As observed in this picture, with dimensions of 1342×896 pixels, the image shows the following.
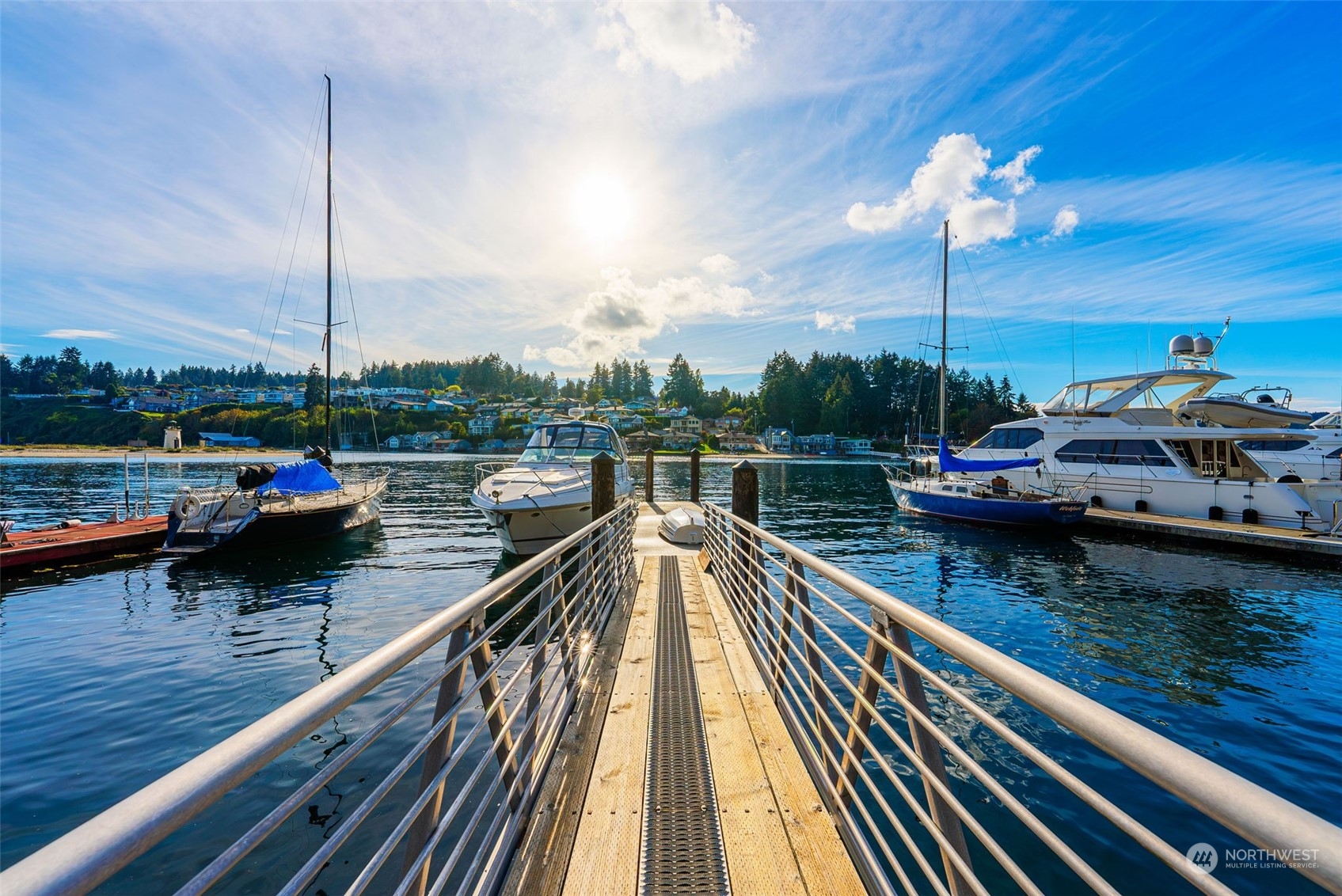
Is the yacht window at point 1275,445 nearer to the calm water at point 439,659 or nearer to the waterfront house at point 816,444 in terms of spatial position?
the calm water at point 439,659

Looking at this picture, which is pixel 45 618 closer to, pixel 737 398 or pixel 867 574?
pixel 867 574

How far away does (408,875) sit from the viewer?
6.17 ft

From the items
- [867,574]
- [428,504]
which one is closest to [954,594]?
[867,574]

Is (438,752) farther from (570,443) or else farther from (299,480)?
(299,480)

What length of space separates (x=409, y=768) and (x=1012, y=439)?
2834 cm

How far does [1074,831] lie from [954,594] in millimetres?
8240

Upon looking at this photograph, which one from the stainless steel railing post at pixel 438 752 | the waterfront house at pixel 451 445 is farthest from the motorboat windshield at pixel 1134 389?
the waterfront house at pixel 451 445

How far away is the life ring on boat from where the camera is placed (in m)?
15.4

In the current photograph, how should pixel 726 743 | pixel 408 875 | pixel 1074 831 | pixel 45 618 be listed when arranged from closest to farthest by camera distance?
pixel 408 875 < pixel 726 743 < pixel 1074 831 < pixel 45 618

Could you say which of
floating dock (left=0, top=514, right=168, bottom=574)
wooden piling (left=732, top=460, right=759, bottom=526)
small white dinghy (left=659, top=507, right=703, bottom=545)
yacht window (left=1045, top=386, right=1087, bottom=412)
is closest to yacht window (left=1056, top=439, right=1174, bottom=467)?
yacht window (left=1045, top=386, right=1087, bottom=412)

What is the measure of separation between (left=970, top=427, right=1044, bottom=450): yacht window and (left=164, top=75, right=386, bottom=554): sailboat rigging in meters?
26.9

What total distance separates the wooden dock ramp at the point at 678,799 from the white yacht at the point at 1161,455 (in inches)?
862

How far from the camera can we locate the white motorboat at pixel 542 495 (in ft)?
44.3

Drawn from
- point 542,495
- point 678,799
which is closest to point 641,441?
point 542,495
